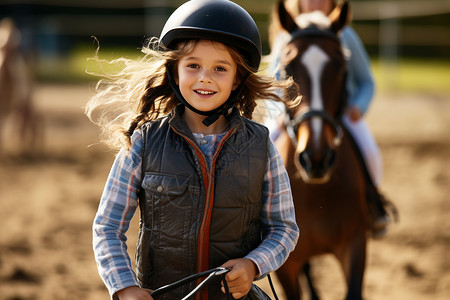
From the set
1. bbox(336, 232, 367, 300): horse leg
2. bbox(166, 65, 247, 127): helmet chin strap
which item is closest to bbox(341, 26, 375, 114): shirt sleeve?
bbox(336, 232, 367, 300): horse leg

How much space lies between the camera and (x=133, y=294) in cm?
181

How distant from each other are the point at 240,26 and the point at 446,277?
3759mm

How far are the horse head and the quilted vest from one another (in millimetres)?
1212

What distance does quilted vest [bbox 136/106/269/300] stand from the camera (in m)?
1.89

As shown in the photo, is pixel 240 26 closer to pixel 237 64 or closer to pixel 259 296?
pixel 237 64

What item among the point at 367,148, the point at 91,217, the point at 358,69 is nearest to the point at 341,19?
the point at 358,69

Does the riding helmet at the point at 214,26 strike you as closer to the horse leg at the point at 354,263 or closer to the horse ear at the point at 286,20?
the horse ear at the point at 286,20

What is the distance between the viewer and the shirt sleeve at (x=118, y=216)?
6.07ft

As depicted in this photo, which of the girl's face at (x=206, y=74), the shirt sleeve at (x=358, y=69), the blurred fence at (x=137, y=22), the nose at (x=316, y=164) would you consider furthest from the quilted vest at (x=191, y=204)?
the blurred fence at (x=137, y=22)

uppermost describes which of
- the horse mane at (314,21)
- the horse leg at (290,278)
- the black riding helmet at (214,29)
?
the horse mane at (314,21)

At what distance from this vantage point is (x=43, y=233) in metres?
6.19

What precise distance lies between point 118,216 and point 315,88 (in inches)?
63.5

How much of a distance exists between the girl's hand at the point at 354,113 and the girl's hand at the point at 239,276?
215cm

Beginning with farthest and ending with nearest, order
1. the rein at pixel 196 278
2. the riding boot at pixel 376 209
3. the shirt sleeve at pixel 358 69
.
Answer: the shirt sleeve at pixel 358 69 → the riding boot at pixel 376 209 → the rein at pixel 196 278
